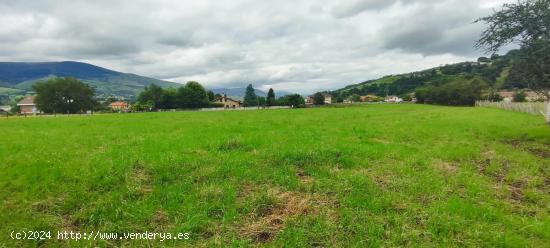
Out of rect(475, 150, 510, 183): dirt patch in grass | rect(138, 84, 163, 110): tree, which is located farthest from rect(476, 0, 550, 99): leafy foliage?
rect(138, 84, 163, 110): tree

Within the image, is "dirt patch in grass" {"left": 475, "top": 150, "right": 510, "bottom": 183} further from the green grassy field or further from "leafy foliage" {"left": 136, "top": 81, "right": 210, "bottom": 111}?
"leafy foliage" {"left": 136, "top": 81, "right": 210, "bottom": 111}

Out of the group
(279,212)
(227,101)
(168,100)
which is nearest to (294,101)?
(168,100)

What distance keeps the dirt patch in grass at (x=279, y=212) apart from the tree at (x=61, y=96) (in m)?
132

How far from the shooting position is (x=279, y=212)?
6.84 m

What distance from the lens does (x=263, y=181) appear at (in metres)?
8.79

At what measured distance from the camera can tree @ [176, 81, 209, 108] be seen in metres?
137

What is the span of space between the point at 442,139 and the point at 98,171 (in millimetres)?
17936

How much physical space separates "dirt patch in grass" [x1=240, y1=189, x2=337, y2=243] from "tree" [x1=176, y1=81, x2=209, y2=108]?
135m

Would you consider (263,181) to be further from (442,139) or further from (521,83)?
(521,83)

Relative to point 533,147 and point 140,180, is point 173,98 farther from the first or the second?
point 140,180

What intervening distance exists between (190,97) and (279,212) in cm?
13614

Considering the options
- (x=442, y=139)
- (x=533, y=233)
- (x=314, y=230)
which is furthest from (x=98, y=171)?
(x=442, y=139)

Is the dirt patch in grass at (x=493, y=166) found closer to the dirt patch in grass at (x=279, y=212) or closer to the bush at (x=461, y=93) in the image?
the dirt patch in grass at (x=279, y=212)

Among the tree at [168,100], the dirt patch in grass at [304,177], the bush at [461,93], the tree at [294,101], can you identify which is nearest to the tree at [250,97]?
the tree at [294,101]
